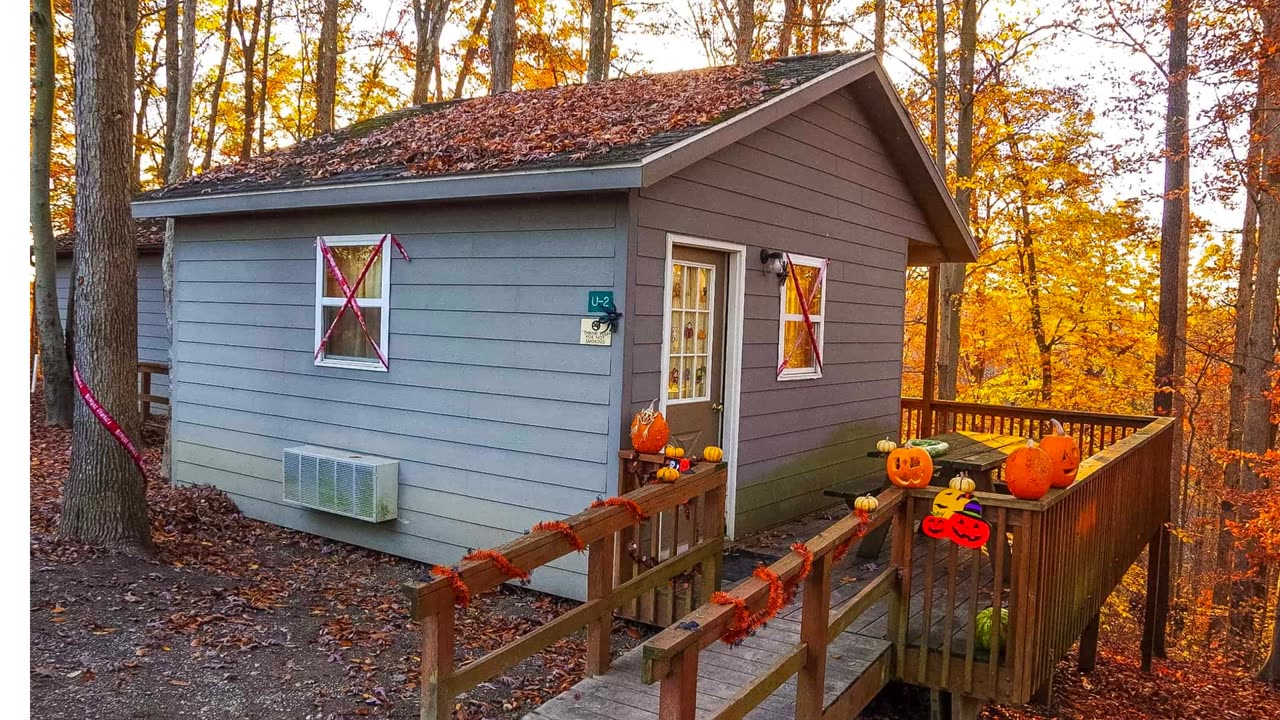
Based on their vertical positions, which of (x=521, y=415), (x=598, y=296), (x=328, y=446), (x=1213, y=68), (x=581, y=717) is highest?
(x=1213, y=68)

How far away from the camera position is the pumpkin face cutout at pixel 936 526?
4023 millimetres

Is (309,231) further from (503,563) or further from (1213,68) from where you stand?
(1213,68)

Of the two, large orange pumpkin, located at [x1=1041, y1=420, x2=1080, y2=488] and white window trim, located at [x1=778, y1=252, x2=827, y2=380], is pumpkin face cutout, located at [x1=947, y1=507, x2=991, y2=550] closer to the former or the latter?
large orange pumpkin, located at [x1=1041, y1=420, x2=1080, y2=488]

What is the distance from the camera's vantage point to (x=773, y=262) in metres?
7.06

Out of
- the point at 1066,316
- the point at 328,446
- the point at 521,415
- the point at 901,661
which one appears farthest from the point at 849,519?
the point at 1066,316

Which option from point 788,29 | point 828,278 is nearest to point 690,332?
point 828,278

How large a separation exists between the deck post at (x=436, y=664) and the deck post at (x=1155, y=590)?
25.0ft

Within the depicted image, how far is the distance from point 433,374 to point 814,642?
4.00 meters

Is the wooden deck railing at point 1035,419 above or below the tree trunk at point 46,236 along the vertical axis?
below

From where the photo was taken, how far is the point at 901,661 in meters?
4.42

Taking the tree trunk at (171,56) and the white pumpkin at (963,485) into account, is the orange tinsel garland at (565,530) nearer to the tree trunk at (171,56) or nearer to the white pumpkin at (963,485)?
the white pumpkin at (963,485)

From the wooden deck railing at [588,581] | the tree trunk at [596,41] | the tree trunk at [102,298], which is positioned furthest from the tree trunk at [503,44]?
the wooden deck railing at [588,581]

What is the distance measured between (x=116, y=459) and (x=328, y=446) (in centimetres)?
162

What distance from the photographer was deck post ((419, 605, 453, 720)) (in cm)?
327
